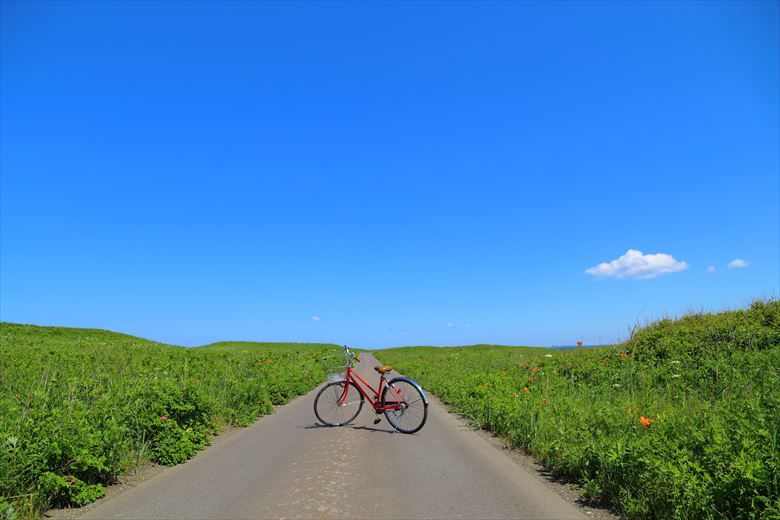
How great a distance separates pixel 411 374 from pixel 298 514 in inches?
782

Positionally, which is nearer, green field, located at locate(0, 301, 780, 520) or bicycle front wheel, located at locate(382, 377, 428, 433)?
green field, located at locate(0, 301, 780, 520)

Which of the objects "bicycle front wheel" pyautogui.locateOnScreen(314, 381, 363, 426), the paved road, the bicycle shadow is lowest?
the bicycle shadow

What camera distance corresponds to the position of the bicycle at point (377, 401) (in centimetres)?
1062

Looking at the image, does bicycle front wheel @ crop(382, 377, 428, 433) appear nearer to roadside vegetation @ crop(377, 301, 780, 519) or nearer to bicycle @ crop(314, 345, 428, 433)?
bicycle @ crop(314, 345, 428, 433)

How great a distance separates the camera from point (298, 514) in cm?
526

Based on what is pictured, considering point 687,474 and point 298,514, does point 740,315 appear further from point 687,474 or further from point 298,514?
point 298,514

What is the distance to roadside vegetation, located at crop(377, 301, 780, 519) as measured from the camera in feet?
15.8

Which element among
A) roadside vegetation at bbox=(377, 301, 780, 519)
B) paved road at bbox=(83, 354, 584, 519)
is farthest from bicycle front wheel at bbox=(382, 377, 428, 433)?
roadside vegetation at bbox=(377, 301, 780, 519)

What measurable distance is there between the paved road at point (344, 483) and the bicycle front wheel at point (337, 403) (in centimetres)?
143

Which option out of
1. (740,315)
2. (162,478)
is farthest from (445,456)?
(740,315)

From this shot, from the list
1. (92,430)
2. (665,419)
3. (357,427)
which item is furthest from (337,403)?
(665,419)

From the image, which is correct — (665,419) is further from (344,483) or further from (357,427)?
(357,427)

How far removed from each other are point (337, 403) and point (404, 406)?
1.83m

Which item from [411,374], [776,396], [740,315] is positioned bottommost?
[411,374]
